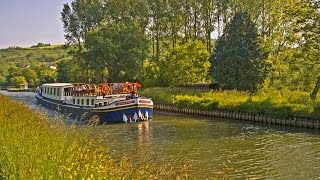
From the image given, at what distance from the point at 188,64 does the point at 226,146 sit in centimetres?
3824

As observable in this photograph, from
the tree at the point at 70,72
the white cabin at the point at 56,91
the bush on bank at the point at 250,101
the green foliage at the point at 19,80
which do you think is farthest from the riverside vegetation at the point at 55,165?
the green foliage at the point at 19,80

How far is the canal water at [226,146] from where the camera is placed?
66.5ft

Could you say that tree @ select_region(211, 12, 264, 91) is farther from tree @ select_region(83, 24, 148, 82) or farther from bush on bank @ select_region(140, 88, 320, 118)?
→ tree @ select_region(83, 24, 148, 82)

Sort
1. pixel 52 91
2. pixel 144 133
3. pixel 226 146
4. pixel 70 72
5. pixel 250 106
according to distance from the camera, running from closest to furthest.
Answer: pixel 226 146 < pixel 144 133 < pixel 250 106 < pixel 52 91 < pixel 70 72

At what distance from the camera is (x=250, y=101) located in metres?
44.4

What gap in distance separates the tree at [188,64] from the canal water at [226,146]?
23.3m

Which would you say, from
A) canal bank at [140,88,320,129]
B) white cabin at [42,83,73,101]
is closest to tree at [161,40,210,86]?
canal bank at [140,88,320,129]

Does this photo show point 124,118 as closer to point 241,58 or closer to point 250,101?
point 250,101

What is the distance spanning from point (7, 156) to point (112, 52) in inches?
2749

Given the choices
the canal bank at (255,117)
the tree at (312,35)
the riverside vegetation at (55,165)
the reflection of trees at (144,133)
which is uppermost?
the tree at (312,35)

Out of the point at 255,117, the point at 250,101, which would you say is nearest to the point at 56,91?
the point at 250,101

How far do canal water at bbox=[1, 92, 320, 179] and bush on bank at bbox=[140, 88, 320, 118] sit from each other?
254 cm

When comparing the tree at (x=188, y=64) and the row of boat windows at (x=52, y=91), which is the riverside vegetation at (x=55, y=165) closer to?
the row of boat windows at (x=52, y=91)

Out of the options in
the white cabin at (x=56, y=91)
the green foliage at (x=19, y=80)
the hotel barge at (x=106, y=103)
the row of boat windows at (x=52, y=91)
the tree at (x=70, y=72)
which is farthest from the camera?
the green foliage at (x=19, y=80)
